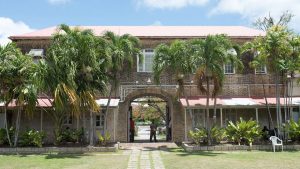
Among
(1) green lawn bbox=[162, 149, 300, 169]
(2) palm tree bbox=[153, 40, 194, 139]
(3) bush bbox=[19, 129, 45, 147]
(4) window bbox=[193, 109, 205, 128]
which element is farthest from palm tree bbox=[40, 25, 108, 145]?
(4) window bbox=[193, 109, 205, 128]

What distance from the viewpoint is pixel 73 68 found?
20.2 metres

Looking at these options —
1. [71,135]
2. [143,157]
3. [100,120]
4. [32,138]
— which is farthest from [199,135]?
[32,138]

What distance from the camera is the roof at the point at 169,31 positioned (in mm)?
26828

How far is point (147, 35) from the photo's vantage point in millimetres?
26844

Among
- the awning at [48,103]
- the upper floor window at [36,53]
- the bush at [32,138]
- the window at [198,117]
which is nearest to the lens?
the bush at [32,138]

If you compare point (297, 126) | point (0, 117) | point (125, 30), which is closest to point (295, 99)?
point (297, 126)

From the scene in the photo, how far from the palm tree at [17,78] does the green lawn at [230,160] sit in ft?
26.8

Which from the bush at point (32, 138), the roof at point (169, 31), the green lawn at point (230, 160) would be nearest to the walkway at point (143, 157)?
the green lawn at point (230, 160)

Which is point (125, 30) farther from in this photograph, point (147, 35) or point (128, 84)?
point (128, 84)

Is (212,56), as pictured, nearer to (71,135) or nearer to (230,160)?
(230,160)

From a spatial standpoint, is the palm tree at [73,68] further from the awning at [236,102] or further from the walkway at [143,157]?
the awning at [236,102]

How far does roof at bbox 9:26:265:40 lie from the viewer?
88.0 ft

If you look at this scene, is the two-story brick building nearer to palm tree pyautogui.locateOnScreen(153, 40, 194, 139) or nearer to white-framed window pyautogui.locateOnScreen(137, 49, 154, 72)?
white-framed window pyautogui.locateOnScreen(137, 49, 154, 72)

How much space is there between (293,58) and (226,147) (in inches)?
261
